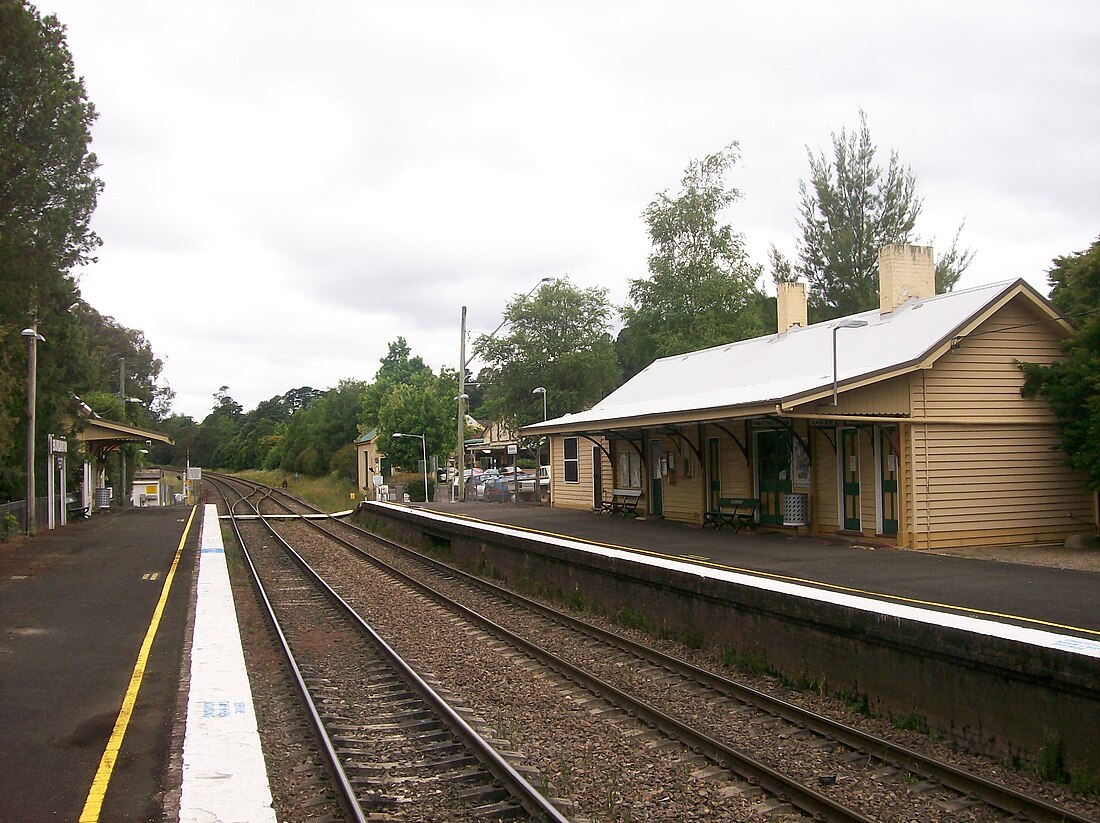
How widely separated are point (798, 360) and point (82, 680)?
14284mm

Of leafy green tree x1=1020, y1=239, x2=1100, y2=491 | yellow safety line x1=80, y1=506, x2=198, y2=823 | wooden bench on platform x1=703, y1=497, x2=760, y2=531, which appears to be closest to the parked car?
wooden bench on platform x1=703, y1=497, x2=760, y2=531

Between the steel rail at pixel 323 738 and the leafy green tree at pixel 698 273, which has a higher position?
the leafy green tree at pixel 698 273

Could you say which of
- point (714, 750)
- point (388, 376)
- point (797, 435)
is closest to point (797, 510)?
point (797, 435)

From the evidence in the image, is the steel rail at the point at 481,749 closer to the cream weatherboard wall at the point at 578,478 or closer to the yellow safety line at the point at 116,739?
the yellow safety line at the point at 116,739

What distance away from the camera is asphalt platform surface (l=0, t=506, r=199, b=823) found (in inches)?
227

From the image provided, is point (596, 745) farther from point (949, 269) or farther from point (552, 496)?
point (949, 269)

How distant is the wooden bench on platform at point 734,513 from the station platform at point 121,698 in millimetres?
9033

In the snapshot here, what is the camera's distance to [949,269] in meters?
38.1

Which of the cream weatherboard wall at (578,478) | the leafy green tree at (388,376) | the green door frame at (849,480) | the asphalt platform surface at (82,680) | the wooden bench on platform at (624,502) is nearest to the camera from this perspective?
the asphalt platform surface at (82,680)

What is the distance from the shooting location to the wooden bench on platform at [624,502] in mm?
22500

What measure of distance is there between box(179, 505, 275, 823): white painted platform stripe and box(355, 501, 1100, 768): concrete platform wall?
474 centimetres

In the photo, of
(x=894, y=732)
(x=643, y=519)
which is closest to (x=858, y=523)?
(x=643, y=519)

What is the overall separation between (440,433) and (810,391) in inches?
1498

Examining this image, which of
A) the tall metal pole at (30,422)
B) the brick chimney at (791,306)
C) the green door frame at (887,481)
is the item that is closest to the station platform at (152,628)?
the green door frame at (887,481)
